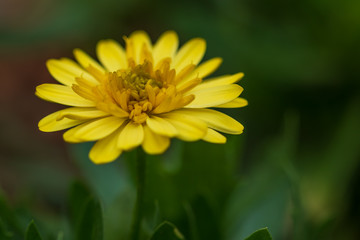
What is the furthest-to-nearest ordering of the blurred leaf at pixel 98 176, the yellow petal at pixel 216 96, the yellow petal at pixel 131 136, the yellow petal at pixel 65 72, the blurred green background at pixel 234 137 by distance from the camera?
1. the blurred leaf at pixel 98 176
2. the blurred green background at pixel 234 137
3. the yellow petal at pixel 65 72
4. the yellow petal at pixel 216 96
5. the yellow petal at pixel 131 136

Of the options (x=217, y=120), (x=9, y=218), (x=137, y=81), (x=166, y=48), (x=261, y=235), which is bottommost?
(x=261, y=235)

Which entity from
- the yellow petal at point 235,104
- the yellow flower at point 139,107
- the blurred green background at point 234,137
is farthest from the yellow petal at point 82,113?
the blurred green background at point 234,137

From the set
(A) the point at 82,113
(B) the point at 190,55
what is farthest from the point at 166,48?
(A) the point at 82,113

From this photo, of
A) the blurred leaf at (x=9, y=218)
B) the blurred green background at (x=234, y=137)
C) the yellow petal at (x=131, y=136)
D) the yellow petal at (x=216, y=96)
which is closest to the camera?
the yellow petal at (x=131, y=136)

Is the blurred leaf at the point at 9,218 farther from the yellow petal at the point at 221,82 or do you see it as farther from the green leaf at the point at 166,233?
the yellow petal at the point at 221,82

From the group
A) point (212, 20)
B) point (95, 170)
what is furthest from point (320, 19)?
point (95, 170)

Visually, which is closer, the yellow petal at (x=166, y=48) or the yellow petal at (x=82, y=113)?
the yellow petal at (x=82, y=113)

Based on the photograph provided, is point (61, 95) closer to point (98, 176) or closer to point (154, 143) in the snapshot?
point (154, 143)
